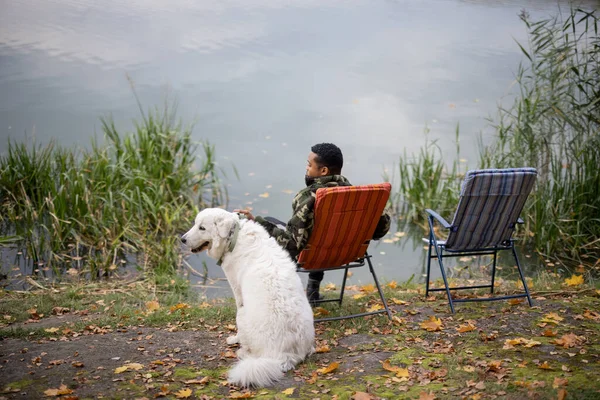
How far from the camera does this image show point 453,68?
589 inches

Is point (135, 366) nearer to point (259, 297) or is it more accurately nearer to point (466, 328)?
point (259, 297)

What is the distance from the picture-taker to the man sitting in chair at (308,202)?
4.91m

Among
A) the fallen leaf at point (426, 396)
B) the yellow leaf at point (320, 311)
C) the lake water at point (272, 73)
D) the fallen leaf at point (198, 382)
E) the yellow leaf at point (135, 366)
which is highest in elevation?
the lake water at point (272, 73)

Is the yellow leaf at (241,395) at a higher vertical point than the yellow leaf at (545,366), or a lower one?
lower

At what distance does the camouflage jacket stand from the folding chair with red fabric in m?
0.08

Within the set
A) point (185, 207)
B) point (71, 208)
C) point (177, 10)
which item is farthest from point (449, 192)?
point (177, 10)

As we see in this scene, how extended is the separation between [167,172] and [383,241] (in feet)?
11.3

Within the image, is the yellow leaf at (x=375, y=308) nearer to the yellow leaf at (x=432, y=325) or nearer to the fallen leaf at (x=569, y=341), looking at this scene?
→ the yellow leaf at (x=432, y=325)

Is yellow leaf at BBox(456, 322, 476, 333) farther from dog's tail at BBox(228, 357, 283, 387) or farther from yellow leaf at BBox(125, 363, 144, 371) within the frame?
yellow leaf at BBox(125, 363, 144, 371)

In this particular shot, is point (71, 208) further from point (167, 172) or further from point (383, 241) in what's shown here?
point (383, 241)

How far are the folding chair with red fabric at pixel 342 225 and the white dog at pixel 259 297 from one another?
48 cm

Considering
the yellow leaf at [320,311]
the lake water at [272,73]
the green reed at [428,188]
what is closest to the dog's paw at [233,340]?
the yellow leaf at [320,311]

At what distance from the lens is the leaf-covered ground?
3.77 metres

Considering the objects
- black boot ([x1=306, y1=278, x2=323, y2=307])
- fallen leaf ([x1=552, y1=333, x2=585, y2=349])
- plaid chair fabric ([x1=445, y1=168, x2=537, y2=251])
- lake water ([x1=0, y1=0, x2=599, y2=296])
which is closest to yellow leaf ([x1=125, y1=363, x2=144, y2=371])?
black boot ([x1=306, y1=278, x2=323, y2=307])
